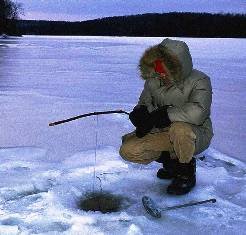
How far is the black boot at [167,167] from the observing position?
12.9 feet

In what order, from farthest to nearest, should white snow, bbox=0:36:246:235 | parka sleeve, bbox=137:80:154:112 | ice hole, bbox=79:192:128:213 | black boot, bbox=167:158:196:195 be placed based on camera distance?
parka sleeve, bbox=137:80:154:112 → black boot, bbox=167:158:196:195 → ice hole, bbox=79:192:128:213 → white snow, bbox=0:36:246:235

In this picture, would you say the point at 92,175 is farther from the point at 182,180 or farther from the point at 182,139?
the point at 182,139

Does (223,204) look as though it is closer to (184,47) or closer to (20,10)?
(184,47)

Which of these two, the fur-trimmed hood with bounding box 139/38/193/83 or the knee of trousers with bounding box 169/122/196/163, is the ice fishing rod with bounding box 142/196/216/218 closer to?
the knee of trousers with bounding box 169/122/196/163

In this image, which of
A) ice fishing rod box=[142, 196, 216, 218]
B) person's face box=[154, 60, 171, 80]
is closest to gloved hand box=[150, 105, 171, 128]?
person's face box=[154, 60, 171, 80]

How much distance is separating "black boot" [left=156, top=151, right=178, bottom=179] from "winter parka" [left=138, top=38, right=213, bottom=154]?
13.0 inches

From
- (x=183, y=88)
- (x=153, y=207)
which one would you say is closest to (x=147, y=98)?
(x=183, y=88)

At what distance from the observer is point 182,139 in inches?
140

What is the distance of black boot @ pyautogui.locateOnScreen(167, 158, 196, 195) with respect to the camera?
3738 mm

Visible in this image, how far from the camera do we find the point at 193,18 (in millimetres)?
117938

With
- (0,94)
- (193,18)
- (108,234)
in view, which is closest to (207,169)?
(108,234)

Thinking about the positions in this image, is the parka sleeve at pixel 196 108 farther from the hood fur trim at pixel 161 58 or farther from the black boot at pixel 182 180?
the black boot at pixel 182 180

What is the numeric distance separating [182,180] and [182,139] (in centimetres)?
41

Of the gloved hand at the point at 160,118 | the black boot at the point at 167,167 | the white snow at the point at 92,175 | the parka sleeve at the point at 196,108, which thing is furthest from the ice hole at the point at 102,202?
the parka sleeve at the point at 196,108
